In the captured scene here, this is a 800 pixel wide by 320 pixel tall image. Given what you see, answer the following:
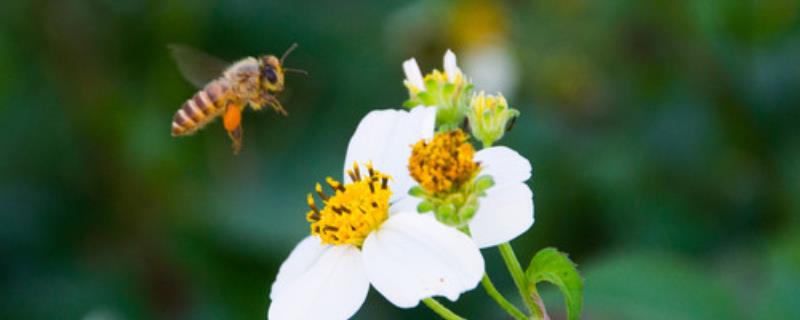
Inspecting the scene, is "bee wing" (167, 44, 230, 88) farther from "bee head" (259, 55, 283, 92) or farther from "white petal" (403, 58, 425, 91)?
"white petal" (403, 58, 425, 91)

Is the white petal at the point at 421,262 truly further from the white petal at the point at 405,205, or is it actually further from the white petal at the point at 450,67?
the white petal at the point at 450,67

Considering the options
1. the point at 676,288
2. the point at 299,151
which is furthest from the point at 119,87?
the point at 676,288

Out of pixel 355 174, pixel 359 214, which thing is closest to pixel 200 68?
pixel 355 174

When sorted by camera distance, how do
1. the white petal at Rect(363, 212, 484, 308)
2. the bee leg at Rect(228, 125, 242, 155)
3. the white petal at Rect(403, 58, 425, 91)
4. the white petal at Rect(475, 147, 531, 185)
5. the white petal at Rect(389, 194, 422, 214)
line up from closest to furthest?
the white petal at Rect(363, 212, 484, 308)
the white petal at Rect(475, 147, 531, 185)
the white petal at Rect(389, 194, 422, 214)
the white petal at Rect(403, 58, 425, 91)
the bee leg at Rect(228, 125, 242, 155)

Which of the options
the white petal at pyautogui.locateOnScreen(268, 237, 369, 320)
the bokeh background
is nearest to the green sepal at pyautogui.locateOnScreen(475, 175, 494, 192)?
the white petal at pyautogui.locateOnScreen(268, 237, 369, 320)

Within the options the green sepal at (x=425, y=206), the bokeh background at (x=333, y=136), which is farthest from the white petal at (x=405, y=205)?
the bokeh background at (x=333, y=136)

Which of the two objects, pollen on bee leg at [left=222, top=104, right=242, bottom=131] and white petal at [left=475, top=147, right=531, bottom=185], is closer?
white petal at [left=475, top=147, right=531, bottom=185]

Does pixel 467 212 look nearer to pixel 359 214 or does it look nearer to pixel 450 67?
pixel 359 214
